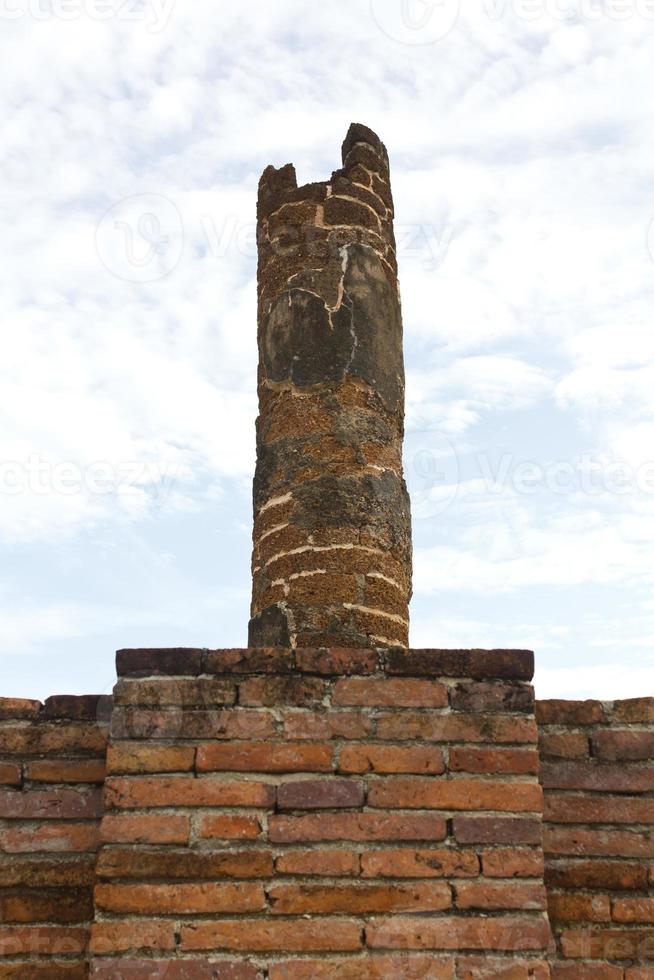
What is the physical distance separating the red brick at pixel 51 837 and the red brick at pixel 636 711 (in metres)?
1.48

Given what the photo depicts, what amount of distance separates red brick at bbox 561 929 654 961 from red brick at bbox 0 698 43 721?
5.10 feet

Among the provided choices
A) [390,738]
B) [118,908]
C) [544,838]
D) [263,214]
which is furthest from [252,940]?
[263,214]

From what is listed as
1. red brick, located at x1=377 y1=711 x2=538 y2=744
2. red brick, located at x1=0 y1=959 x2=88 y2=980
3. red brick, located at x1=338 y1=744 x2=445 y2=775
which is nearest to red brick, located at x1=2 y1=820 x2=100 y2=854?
red brick, located at x1=0 y1=959 x2=88 y2=980

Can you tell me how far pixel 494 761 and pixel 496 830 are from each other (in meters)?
0.16

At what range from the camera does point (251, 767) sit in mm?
2215

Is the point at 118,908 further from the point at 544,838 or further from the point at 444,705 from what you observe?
the point at 544,838

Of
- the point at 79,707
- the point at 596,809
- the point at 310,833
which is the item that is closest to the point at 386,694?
the point at 310,833

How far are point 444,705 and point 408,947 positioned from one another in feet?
1.85

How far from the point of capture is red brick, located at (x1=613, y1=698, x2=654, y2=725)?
2.56 metres

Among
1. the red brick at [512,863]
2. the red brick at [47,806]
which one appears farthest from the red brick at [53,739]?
the red brick at [512,863]

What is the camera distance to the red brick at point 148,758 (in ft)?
7.22

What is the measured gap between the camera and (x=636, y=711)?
8.43 feet

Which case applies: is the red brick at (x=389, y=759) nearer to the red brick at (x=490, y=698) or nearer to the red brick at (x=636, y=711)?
the red brick at (x=490, y=698)

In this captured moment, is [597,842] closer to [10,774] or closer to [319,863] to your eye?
[319,863]
